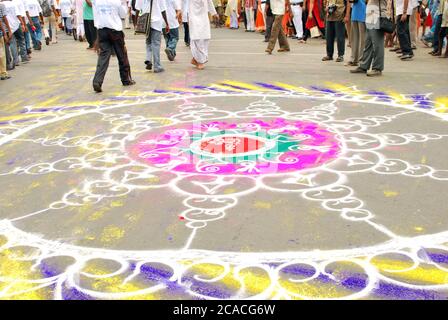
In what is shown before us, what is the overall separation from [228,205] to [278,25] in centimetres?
905

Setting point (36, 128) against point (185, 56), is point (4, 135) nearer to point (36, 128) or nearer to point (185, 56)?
point (36, 128)

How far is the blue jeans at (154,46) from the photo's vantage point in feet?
32.6

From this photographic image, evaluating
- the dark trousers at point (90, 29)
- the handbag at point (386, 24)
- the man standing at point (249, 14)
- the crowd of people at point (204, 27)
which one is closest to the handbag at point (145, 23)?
the crowd of people at point (204, 27)

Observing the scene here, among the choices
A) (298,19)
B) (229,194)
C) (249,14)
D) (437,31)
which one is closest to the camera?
(229,194)

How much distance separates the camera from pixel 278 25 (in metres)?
12.1

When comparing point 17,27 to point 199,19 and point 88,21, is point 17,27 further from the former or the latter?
point 199,19

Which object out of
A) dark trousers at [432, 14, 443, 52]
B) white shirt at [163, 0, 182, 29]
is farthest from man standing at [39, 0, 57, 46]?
dark trousers at [432, 14, 443, 52]

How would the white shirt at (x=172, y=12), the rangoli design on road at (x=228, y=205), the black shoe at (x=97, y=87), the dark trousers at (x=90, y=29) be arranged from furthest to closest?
1. the dark trousers at (x=90, y=29)
2. the white shirt at (x=172, y=12)
3. the black shoe at (x=97, y=87)
4. the rangoli design on road at (x=228, y=205)

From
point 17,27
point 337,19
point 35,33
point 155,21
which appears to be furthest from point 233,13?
point 155,21

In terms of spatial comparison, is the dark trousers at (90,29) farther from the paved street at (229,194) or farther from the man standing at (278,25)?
the paved street at (229,194)

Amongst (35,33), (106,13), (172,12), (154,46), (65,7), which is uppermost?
(65,7)

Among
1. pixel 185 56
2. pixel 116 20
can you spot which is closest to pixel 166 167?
pixel 116 20

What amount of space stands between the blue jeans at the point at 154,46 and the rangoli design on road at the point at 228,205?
11.6 feet

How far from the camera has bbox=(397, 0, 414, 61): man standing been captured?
9.34 m
